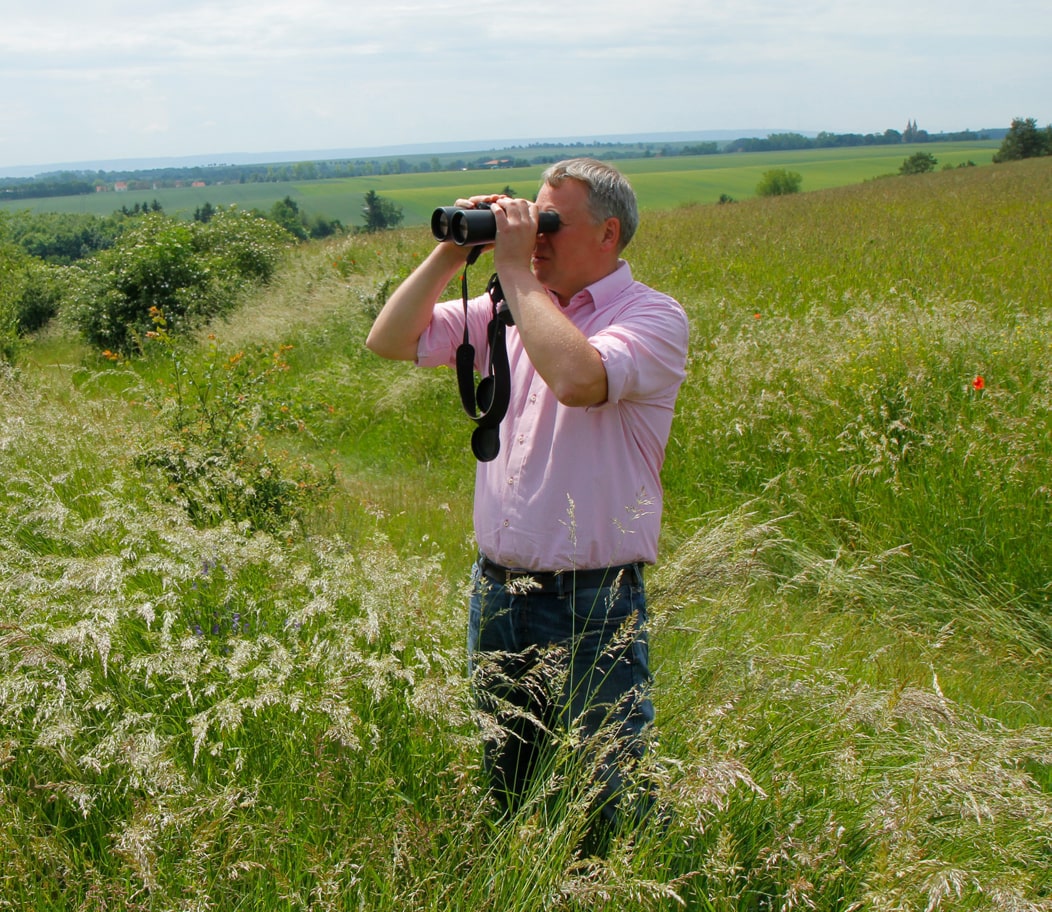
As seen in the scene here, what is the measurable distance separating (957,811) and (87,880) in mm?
1719

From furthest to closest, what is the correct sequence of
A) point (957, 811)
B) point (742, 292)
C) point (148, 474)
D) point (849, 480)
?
point (742, 292) < point (849, 480) < point (148, 474) < point (957, 811)

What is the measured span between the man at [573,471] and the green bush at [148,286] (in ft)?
32.3

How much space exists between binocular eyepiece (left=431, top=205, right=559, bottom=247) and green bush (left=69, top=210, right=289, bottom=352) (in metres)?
9.71

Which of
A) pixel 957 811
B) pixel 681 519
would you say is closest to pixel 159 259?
pixel 681 519

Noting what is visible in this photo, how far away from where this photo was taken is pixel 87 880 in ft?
5.47

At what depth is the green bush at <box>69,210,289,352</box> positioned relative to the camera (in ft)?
38.2

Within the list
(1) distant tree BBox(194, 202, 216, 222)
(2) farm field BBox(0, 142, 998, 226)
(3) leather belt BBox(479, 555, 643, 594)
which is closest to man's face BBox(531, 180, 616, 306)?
(3) leather belt BBox(479, 555, 643, 594)

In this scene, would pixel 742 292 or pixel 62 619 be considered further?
pixel 742 292

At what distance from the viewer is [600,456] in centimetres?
214

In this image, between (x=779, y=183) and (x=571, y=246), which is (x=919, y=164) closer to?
(x=779, y=183)

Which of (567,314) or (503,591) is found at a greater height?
(567,314)

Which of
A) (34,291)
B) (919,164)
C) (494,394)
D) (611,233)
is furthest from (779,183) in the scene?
(494,394)

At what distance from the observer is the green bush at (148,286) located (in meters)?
11.6

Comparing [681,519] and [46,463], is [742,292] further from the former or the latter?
[46,463]
